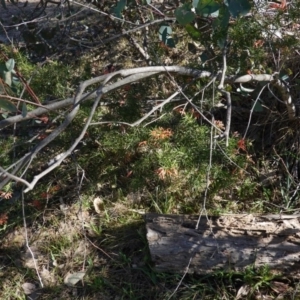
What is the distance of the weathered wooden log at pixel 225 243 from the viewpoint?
270cm

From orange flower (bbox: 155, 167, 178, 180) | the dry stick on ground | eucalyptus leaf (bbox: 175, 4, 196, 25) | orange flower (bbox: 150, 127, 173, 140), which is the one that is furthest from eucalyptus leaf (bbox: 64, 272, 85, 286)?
eucalyptus leaf (bbox: 175, 4, 196, 25)

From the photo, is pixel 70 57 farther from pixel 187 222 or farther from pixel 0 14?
pixel 187 222

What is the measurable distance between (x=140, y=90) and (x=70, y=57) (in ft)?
3.41

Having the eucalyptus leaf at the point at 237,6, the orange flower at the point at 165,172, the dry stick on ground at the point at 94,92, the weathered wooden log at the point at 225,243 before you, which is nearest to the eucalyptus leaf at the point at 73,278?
the weathered wooden log at the point at 225,243

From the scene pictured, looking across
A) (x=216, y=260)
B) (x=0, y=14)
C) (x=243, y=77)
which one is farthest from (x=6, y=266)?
(x=0, y=14)

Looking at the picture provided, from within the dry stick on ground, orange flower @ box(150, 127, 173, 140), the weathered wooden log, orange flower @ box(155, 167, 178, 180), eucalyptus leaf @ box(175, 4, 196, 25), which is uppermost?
eucalyptus leaf @ box(175, 4, 196, 25)

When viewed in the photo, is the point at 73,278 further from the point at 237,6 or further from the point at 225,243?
the point at 237,6

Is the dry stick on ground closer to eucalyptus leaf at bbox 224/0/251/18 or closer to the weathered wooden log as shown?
eucalyptus leaf at bbox 224/0/251/18

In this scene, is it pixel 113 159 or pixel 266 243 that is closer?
pixel 266 243

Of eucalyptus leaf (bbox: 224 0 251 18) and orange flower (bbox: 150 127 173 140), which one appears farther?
orange flower (bbox: 150 127 173 140)

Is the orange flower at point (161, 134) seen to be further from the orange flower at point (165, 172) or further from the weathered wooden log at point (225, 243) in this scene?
the weathered wooden log at point (225, 243)

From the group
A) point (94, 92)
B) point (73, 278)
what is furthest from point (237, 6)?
point (73, 278)

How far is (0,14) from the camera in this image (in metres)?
4.85

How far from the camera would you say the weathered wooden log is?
2699mm
